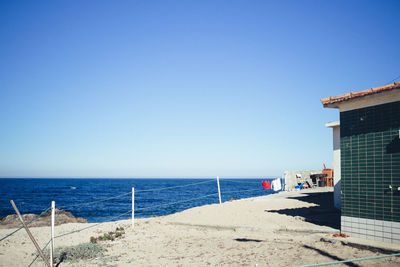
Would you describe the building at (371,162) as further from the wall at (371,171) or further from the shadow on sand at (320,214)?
the shadow on sand at (320,214)

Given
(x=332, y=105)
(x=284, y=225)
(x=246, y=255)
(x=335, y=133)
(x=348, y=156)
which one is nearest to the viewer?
(x=246, y=255)

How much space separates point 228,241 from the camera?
8992mm

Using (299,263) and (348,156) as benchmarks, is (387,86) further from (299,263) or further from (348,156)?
(299,263)

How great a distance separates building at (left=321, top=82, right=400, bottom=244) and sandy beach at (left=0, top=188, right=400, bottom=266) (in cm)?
54

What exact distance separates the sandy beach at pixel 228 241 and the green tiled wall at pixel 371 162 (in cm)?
90

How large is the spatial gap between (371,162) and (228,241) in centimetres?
460

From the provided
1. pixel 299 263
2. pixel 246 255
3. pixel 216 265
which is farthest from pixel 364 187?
pixel 216 265

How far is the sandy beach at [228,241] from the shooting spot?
701 centimetres

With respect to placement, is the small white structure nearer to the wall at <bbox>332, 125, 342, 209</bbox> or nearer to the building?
the wall at <bbox>332, 125, 342, 209</bbox>

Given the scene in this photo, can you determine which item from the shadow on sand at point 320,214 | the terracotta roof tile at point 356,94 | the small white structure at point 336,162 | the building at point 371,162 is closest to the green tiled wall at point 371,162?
the building at point 371,162

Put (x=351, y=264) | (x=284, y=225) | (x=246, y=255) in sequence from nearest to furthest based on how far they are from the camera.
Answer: (x=351, y=264), (x=246, y=255), (x=284, y=225)

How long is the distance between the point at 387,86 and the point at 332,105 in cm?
168

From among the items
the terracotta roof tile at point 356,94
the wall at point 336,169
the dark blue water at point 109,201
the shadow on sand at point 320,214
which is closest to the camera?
the terracotta roof tile at point 356,94

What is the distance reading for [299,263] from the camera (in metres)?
6.43
